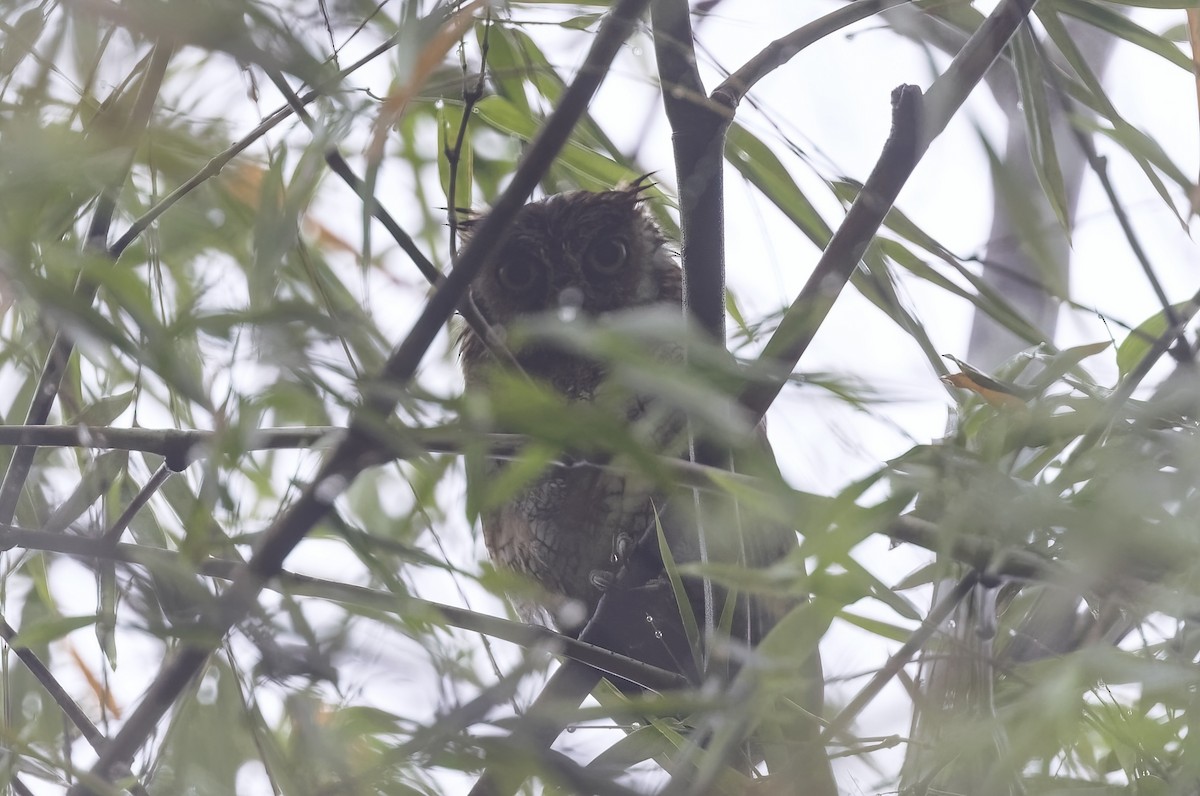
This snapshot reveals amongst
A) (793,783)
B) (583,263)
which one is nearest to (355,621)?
(793,783)

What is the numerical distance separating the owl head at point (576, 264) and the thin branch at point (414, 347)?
1.10 m

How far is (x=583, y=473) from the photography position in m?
1.15

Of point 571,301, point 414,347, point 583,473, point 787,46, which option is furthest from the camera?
point 571,301

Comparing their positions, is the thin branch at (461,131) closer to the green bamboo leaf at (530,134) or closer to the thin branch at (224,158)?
the thin branch at (224,158)

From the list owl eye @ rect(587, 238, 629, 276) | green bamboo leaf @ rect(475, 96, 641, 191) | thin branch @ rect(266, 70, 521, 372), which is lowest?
thin branch @ rect(266, 70, 521, 372)

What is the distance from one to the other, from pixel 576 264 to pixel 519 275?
10cm

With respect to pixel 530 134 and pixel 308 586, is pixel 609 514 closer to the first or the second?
pixel 530 134

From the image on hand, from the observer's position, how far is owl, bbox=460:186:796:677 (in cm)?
130

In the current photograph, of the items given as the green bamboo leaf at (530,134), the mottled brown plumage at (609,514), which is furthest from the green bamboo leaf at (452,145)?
the mottled brown plumage at (609,514)

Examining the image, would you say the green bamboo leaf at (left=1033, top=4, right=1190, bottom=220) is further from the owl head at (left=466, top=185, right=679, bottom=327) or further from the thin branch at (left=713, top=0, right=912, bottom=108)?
the owl head at (left=466, top=185, right=679, bottom=327)

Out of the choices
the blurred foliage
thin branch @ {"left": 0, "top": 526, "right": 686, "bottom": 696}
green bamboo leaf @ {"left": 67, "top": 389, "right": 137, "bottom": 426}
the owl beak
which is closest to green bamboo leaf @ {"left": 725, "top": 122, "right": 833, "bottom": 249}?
the blurred foliage

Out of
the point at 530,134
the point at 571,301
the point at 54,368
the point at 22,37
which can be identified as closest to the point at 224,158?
the point at 22,37

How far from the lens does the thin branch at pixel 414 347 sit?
55 cm

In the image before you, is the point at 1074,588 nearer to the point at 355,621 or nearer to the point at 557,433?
the point at 557,433
